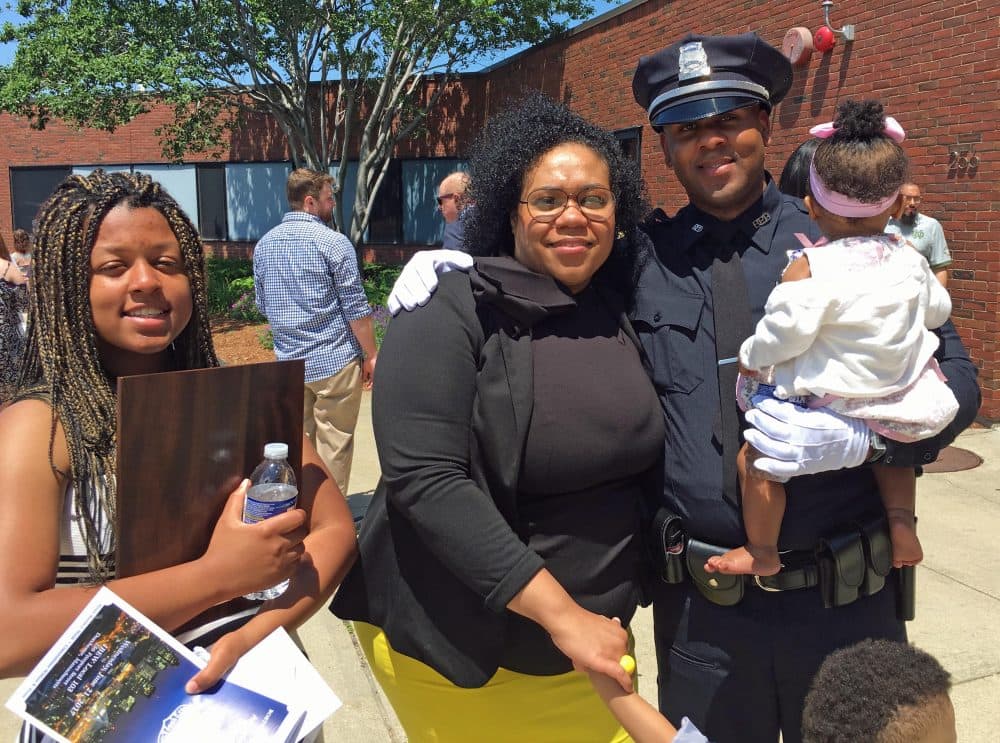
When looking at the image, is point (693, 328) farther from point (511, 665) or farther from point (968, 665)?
point (968, 665)

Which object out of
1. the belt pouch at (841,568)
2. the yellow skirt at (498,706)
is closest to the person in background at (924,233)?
the belt pouch at (841,568)

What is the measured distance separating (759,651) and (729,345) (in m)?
0.74

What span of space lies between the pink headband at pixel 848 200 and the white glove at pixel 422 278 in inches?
→ 33.5

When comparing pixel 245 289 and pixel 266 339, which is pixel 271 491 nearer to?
pixel 266 339

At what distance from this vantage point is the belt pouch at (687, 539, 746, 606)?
1978 millimetres

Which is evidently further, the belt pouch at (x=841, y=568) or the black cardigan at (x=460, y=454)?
the belt pouch at (x=841, y=568)

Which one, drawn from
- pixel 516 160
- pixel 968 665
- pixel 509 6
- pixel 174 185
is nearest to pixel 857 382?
pixel 516 160

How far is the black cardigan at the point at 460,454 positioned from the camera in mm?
1743

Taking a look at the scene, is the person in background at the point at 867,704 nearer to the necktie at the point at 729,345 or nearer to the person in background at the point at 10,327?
the necktie at the point at 729,345

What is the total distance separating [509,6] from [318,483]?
14.0 metres

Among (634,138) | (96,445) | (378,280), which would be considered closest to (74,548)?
(96,445)

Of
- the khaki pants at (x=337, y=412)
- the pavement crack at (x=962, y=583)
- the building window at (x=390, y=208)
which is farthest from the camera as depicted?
the building window at (x=390, y=208)

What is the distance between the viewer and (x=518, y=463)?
1816 millimetres

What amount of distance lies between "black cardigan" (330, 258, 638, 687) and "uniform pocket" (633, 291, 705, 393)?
27 centimetres
